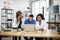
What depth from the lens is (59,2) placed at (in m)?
6.50

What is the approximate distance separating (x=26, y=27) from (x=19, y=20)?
978mm

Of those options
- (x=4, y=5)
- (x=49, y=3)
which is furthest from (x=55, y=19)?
(x=4, y=5)

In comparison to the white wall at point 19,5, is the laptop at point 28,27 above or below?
below

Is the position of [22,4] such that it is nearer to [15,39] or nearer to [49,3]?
[49,3]

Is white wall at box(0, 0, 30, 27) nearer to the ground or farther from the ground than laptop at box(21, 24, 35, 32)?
farther from the ground

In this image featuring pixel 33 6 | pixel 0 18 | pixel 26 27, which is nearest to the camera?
pixel 26 27

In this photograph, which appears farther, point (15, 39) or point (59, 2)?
point (59, 2)

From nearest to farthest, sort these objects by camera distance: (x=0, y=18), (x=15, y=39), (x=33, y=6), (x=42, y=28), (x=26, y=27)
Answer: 1. (x=26, y=27)
2. (x=42, y=28)
3. (x=15, y=39)
4. (x=0, y=18)
5. (x=33, y=6)

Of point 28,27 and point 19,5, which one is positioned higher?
point 19,5

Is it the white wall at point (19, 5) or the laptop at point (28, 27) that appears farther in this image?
the white wall at point (19, 5)

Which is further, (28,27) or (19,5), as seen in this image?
(19,5)

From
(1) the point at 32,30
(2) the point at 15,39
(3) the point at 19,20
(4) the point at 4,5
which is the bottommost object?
(2) the point at 15,39

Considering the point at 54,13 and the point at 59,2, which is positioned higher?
the point at 59,2

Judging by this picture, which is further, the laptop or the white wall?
the white wall
